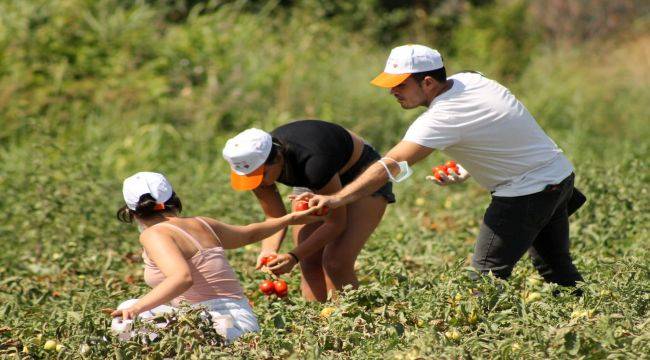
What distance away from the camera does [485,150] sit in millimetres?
4719

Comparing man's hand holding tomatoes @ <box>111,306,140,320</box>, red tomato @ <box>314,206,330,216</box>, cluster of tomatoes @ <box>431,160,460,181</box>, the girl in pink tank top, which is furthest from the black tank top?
man's hand holding tomatoes @ <box>111,306,140,320</box>

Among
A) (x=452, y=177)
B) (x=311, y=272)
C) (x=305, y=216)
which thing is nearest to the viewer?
(x=305, y=216)

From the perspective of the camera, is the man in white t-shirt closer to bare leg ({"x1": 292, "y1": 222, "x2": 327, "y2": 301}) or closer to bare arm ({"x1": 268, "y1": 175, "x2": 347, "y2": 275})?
bare arm ({"x1": 268, "y1": 175, "x2": 347, "y2": 275})

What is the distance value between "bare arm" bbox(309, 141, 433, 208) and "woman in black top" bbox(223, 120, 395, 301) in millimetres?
216

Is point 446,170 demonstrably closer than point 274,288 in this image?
No

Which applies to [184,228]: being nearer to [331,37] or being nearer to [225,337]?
[225,337]

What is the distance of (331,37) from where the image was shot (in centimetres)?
1385

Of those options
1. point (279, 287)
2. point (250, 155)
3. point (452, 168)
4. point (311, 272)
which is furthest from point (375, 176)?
point (311, 272)

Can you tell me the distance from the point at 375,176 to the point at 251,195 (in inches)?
142

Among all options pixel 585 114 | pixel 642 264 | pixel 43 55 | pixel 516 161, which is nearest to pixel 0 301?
pixel 516 161

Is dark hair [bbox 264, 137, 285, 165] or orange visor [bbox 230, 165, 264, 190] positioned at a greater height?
dark hair [bbox 264, 137, 285, 165]

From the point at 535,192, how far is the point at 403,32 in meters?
11.5

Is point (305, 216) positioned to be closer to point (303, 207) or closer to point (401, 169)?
point (303, 207)

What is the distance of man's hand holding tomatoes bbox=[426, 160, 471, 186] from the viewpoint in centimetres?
536
